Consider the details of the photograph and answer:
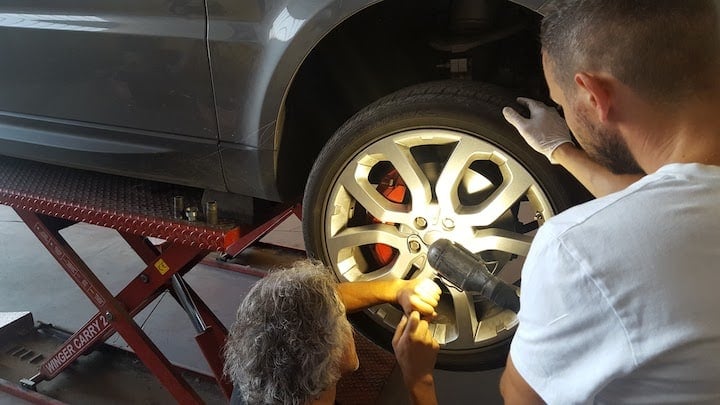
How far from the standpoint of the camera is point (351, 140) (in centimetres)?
148

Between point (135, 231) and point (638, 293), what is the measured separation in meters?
1.53

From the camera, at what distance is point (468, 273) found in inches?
52.2

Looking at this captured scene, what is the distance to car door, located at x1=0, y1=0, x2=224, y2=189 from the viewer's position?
1569 millimetres

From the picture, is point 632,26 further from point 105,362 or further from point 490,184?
point 105,362

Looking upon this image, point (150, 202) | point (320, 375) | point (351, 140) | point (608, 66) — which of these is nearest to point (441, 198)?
point (351, 140)

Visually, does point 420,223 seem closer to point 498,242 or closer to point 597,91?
point 498,242

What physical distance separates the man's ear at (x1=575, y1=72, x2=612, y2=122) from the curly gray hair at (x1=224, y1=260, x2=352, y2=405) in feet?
2.25

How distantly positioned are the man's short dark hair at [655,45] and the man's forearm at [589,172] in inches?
14.0

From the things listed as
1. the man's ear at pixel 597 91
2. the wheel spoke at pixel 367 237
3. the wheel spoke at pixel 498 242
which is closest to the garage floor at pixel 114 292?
the wheel spoke at pixel 367 237


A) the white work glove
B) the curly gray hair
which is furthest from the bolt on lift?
the white work glove

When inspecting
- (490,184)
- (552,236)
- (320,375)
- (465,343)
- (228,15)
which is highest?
(228,15)

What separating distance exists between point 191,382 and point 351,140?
1.49m

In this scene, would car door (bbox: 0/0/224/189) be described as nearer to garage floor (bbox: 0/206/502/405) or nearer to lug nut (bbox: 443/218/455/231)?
lug nut (bbox: 443/218/455/231)

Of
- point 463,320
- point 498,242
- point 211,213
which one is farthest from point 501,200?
point 211,213
